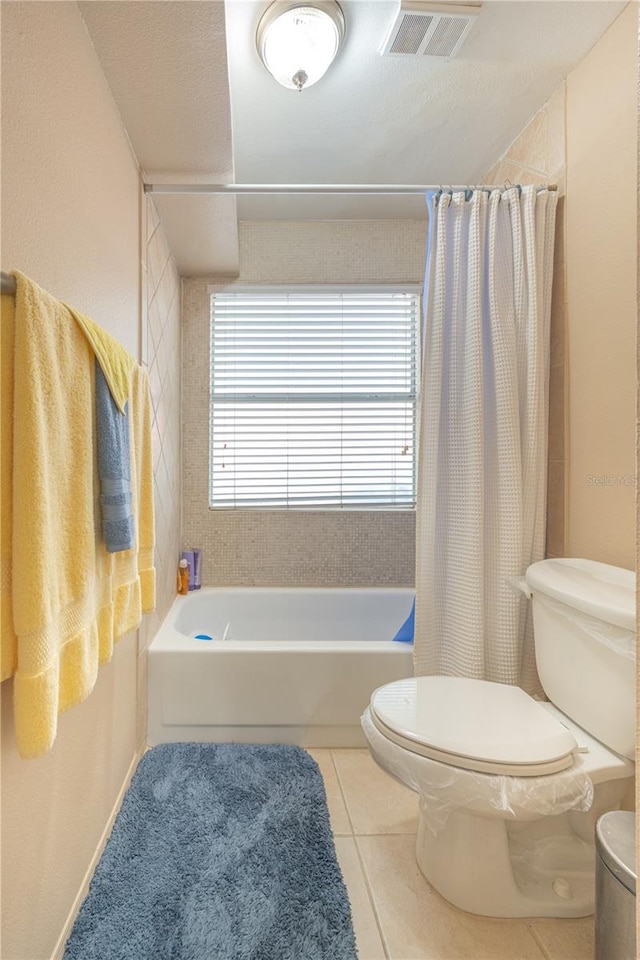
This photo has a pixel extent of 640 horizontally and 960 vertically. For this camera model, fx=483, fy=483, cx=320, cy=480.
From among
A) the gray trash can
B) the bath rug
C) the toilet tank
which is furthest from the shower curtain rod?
the bath rug

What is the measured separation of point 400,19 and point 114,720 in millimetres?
2288

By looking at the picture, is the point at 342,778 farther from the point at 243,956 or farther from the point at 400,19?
the point at 400,19

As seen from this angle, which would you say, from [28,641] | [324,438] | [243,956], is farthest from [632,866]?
[324,438]

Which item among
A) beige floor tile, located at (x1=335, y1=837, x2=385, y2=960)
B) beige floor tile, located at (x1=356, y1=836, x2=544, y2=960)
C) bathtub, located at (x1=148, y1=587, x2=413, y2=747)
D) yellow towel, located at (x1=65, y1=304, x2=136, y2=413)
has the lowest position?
beige floor tile, located at (x1=356, y1=836, x2=544, y2=960)

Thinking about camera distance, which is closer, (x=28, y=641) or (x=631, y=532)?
(x=28, y=641)

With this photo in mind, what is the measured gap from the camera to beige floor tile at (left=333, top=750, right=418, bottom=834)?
1517 mm

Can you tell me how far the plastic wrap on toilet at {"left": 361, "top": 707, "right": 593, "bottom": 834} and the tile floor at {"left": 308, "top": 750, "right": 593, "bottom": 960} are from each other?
0.30 m

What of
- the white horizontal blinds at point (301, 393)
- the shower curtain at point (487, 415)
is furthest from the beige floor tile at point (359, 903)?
the white horizontal blinds at point (301, 393)

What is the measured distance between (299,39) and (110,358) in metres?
1.25

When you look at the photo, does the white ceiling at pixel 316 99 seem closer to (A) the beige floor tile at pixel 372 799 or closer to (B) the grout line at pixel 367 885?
(A) the beige floor tile at pixel 372 799

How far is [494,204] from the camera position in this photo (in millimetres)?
1688

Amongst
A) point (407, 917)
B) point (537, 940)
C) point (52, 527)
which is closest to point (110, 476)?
point (52, 527)

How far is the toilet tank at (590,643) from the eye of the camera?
114 centimetres

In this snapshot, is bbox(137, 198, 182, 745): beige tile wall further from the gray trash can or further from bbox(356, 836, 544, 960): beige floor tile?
the gray trash can
